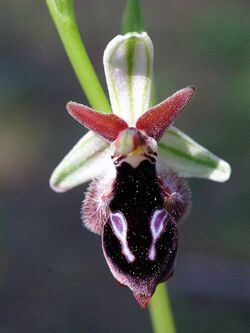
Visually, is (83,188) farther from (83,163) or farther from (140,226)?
(140,226)

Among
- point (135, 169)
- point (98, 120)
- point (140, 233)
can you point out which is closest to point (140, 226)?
point (140, 233)

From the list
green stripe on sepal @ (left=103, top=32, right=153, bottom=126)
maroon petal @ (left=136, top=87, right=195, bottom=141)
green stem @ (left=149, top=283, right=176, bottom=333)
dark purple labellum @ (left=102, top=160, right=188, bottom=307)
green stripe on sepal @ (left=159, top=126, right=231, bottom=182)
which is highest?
green stripe on sepal @ (left=103, top=32, right=153, bottom=126)

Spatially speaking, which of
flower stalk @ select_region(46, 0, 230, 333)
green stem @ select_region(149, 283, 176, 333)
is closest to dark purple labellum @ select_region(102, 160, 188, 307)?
flower stalk @ select_region(46, 0, 230, 333)

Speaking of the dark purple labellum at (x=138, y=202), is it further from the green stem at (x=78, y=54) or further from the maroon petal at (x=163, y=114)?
the green stem at (x=78, y=54)

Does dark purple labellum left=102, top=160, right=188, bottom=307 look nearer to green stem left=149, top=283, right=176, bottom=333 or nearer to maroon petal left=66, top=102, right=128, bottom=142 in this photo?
maroon petal left=66, top=102, right=128, bottom=142

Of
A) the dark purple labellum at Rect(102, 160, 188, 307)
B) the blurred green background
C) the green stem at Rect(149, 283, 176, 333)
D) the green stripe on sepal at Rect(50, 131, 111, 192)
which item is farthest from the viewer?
the blurred green background

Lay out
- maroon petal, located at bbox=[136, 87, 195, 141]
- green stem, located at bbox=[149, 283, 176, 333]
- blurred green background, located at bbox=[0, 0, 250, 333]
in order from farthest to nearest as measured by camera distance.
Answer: blurred green background, located at bbox=[0, 0, 250, 333] → green stem, located at bbox=[149, 283, 176, 333] → maroon petal, located at bbox=[136, 87, 195, 141]
